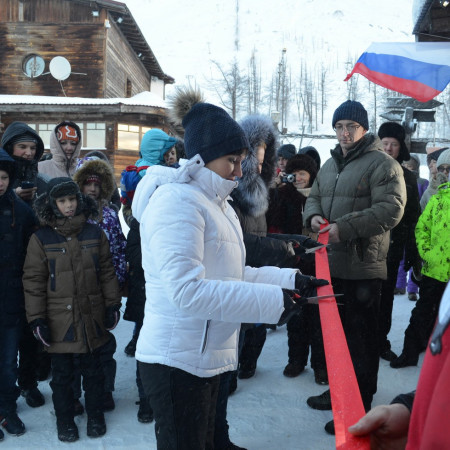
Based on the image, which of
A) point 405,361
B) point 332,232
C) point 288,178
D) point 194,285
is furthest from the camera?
point 288,178

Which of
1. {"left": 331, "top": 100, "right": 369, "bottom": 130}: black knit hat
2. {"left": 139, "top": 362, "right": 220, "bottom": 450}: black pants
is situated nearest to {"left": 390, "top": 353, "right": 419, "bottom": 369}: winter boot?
{"left": 331, "top": 100, "right": 369, "bottom": 130}: black knit hat

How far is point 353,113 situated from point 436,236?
1.36 metres

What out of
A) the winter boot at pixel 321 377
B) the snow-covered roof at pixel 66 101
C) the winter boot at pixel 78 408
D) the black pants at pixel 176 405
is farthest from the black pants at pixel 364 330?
the snow-covered roof at pixel 66 101

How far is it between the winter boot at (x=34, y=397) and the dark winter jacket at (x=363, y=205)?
2515 mm

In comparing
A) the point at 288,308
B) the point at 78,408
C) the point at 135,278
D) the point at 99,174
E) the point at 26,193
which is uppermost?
the point at 99,174

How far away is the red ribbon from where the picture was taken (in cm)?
122

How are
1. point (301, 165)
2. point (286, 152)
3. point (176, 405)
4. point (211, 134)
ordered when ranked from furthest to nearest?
point (286, 152) < point (301, 165) < point (211, 134) < point (176, 405)

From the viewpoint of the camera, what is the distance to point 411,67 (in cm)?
654

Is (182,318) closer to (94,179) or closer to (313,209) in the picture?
(313,209)

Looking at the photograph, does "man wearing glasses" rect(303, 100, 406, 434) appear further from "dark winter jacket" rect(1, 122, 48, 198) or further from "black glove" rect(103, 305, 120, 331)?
"dark winter jacket" rect(1, 122, 48, 198)

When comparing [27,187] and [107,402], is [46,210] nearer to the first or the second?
[27,187]

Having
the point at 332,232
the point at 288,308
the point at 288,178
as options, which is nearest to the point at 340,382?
the point at 288,308

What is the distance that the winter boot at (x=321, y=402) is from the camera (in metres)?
3.56

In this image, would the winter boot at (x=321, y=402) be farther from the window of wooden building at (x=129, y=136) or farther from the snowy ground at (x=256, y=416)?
the window of wooden building at (x=129, y=136)
